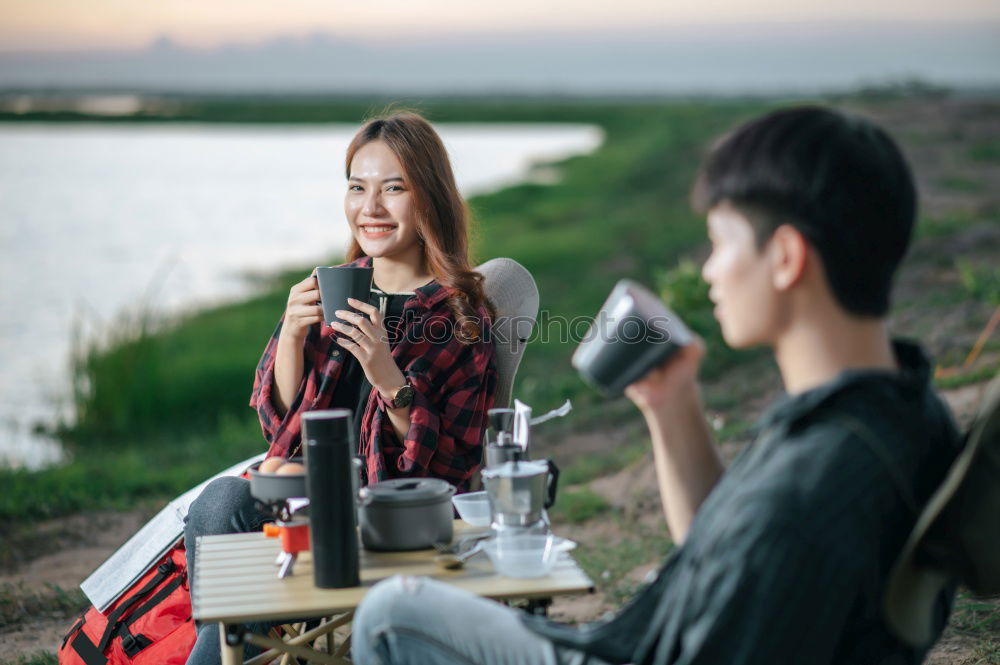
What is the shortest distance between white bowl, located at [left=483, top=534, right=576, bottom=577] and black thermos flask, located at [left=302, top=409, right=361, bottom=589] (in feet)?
0.96

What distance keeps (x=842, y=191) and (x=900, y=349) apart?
1.22 feet

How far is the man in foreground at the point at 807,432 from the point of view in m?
1.44

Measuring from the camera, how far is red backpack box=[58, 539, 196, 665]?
2740mm

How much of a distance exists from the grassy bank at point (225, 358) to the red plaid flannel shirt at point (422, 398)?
60cm

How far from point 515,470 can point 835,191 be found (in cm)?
99

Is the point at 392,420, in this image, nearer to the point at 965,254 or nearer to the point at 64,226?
the point at 965,254

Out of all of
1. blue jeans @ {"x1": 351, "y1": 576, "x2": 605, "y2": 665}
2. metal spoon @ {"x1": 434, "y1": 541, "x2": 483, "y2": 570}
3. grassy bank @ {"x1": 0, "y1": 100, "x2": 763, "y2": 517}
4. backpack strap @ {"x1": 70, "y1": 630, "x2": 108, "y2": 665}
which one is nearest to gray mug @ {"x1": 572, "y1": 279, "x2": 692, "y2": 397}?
blue jeans @ {"x1": 351, "y1": 576, "x2": 605, "y2": 665}

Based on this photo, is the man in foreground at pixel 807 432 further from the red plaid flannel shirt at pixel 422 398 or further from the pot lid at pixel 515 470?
the red plaid flannel shirt at pixel 422 398

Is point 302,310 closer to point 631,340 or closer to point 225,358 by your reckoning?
point 631,340

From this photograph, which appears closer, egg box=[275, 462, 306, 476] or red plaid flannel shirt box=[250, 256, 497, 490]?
egg box=[275, 462, 306, 476]

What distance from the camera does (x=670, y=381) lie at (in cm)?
176

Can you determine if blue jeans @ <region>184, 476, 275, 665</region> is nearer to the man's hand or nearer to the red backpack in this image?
the red backpack

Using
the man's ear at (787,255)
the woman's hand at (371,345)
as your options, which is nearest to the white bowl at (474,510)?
the woman's hand at (371,345)

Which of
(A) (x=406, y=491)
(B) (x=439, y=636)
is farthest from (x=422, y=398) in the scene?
(B) (x=439, y=636)
